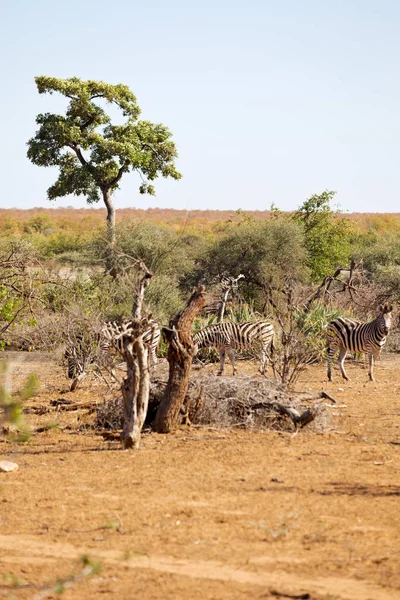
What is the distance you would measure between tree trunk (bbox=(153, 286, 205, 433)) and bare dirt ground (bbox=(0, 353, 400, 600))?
30 cm

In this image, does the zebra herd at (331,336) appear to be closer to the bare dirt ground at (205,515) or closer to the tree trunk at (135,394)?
the bare dirt ground at (205,515)

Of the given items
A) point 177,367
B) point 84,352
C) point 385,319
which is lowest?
point 84,352

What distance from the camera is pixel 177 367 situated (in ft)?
39.1

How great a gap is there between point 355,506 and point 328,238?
24.1 meters

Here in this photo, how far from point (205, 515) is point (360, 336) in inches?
432

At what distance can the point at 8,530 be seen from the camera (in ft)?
26.1

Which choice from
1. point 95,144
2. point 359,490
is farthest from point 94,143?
point 359,490

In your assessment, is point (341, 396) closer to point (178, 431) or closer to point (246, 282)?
point (178, 431)

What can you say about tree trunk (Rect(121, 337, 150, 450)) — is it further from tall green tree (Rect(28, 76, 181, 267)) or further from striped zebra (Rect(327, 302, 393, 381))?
tall green tree (Rect(28, 76, 181, 267))

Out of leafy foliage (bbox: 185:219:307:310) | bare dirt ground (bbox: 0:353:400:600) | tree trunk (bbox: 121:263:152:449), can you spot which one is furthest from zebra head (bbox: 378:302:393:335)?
leafy foliage (bbox: 185:219:307:310)

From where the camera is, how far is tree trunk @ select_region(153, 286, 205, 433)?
12.0 metres

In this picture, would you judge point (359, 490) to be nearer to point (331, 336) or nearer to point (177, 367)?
point (177, 367)

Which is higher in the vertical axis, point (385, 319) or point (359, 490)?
point (385, 319)

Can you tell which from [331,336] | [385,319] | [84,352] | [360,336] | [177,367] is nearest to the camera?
[177,367]
